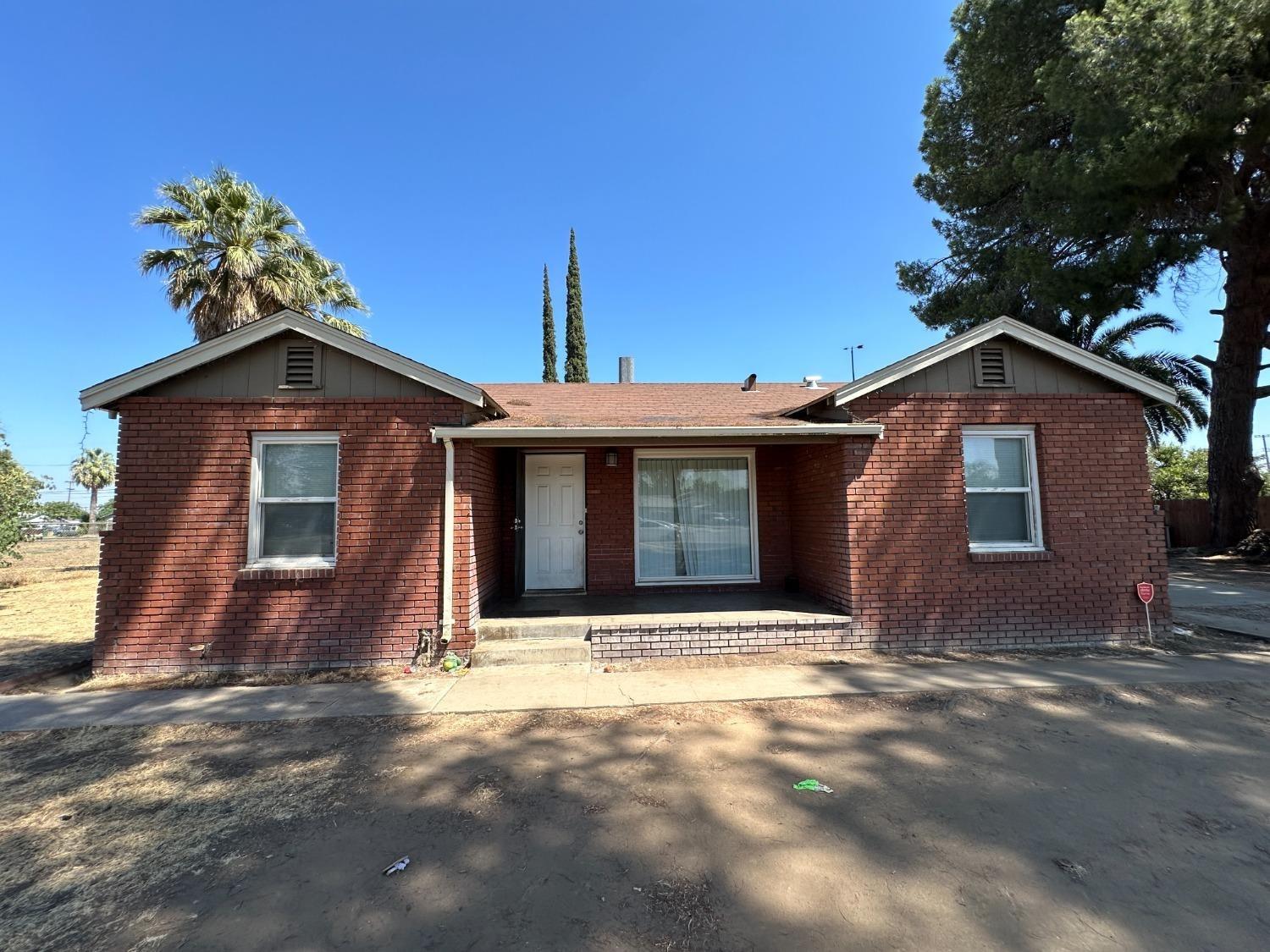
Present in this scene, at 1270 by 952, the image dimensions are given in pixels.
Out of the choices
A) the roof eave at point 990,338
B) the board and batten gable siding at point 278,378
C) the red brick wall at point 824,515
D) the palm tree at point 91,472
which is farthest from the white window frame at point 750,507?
the palm tree at point 91,472

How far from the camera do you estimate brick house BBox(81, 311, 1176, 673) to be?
586 cm

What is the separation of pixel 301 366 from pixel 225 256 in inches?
346

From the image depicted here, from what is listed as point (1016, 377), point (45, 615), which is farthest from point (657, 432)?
point (45, 615)

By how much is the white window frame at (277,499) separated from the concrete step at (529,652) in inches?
74.5

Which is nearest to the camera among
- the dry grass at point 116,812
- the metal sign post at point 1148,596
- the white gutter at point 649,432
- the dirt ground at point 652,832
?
the dirt ground at point 652,832

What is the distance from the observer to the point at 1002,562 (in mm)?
6512

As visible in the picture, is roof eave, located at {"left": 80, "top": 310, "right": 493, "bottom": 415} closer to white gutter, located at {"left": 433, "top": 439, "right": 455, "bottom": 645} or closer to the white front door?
white gutter, located at {"left": 433, "top": 439, "right": 455, "bottom": 645}

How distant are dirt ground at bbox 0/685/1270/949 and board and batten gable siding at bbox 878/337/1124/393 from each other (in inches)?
141

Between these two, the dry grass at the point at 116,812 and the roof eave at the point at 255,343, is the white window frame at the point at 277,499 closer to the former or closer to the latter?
the roof eave at the point at 255,343

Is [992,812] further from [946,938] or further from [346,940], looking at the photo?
[346,940]

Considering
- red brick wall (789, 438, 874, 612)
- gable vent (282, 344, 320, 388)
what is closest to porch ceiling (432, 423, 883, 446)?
red brick wall (789, 438, 874, 612)

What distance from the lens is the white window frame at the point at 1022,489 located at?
21.9ft

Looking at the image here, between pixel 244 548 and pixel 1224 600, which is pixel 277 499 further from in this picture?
pixel 1224 600

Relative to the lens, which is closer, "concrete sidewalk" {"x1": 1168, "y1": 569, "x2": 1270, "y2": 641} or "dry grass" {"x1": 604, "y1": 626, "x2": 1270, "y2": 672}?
"dry grass" {"x1": 604, "y1": 626, "x2": 1270, "y2": 672}
